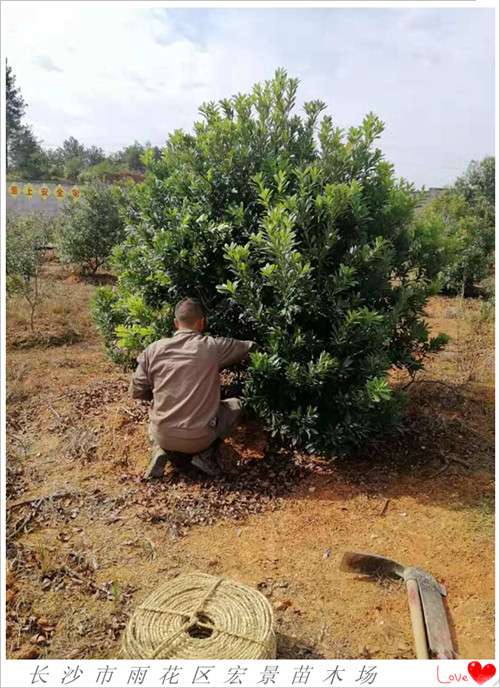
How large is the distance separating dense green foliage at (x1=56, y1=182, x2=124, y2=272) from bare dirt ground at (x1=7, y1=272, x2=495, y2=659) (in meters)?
8.15

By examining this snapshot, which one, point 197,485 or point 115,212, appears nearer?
point 197,485

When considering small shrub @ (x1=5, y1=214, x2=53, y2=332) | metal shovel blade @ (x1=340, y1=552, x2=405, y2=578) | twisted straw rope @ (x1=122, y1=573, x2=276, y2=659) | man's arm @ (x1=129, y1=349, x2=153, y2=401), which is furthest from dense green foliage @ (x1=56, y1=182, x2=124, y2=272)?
twisted straw rope @ (x1=122, y1=573, x2=276, y2=659)

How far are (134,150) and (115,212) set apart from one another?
29.2 m

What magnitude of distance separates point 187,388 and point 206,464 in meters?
0.65

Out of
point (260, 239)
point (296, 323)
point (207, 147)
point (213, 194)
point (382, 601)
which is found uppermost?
point (207, 147)

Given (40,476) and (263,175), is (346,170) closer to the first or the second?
(263,175)

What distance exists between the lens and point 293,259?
391 centimetres

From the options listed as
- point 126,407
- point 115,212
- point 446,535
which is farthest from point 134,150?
point 446,535

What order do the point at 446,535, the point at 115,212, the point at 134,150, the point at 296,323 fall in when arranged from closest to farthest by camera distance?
the point at 446,535, the point at 296,323, the point at 115,212, the point at 134,150

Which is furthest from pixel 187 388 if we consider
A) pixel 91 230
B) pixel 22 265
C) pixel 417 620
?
pixel 91 230

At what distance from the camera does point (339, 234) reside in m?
4.34

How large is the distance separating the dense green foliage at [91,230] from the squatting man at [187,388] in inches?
371

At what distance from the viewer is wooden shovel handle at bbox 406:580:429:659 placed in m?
2.68

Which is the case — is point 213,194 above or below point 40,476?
above
